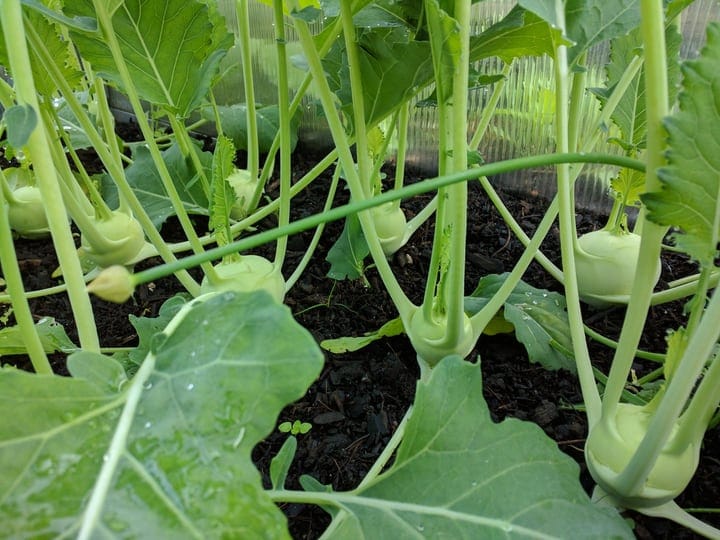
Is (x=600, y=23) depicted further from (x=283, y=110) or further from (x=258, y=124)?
(x=258, y=124)

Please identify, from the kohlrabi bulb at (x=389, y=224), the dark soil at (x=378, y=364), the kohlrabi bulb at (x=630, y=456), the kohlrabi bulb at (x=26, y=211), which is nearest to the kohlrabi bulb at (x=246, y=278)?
the dark soil at (x=378, y=364)

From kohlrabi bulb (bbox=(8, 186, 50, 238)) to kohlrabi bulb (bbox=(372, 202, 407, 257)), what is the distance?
2.26ft

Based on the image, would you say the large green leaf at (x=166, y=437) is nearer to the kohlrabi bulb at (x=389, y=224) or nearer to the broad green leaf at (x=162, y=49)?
the broad green leaf at (x=162, y=49)

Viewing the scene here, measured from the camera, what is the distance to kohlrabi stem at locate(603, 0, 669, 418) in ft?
1.26

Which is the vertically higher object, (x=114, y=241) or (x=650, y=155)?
(x=650, y=155)

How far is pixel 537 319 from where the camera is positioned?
745mm

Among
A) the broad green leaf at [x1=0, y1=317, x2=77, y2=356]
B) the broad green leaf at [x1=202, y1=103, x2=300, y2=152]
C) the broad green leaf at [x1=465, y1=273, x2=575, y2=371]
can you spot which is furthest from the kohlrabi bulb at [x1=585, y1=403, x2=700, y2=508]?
the broad green leaf at [x1=202, y1=103, x2=300, y2=152]

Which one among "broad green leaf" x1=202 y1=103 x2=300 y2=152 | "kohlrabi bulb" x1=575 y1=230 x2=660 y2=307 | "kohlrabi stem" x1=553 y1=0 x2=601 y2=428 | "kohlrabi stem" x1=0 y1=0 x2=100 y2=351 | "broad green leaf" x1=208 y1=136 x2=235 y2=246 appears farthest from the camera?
"broad green leaf" x1=202 y1=103 x2=300 y2=152

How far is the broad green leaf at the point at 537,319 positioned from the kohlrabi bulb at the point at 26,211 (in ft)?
2.93

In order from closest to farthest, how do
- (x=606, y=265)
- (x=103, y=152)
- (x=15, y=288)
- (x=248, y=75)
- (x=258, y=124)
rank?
(x=15, y=288)
(x=103, y=152)
(x=606, y=265)
(x=248, y=75)
(x=258, y=124)

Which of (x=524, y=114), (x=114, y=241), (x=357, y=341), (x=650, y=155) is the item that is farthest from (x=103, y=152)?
(x=524, y=114)

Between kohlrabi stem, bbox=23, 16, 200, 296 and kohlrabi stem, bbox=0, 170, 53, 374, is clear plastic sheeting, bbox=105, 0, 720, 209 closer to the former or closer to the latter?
kohlrabi stem, bbox=23, 16, 200, 296

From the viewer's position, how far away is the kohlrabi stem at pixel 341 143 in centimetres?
57

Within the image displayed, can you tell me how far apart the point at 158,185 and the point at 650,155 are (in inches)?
37.6
